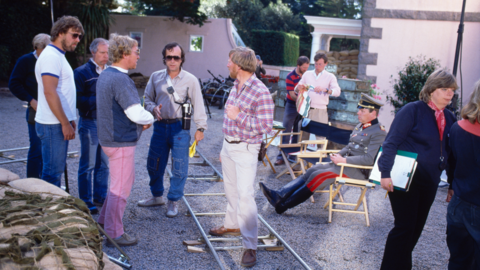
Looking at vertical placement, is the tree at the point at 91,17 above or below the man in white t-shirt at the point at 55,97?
above

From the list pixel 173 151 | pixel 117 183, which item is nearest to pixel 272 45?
pixel 173 151

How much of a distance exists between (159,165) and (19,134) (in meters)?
4.93

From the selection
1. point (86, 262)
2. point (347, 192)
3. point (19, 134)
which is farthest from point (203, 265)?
point (19, 134)

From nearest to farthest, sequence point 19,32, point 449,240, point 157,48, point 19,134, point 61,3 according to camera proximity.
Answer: point 449,240 < point 19,134 < point 19,32 < point 61,3 < point 157,48

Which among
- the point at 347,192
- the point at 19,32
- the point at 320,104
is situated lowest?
the point at 347,192

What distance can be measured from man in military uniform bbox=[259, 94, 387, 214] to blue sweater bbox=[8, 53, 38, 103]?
282 centimetres

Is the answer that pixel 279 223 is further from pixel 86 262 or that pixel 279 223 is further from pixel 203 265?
pixel 86 262

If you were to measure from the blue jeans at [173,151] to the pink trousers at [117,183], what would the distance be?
0.86m

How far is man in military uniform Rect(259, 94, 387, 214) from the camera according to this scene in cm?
473

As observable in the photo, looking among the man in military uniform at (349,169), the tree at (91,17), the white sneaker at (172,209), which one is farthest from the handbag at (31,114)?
the tree at (91,17)

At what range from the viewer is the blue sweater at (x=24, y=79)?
14.5 feet

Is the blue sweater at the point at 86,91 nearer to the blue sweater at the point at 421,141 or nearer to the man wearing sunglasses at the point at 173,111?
the man wearing sunglasses at the point at 173,111

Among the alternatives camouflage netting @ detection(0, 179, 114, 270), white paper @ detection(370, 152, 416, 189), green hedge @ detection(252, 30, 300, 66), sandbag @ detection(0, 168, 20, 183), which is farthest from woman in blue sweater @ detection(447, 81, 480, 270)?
green hedge @ detection(252, 30, 300, 66)

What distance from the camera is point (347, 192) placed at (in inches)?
233
